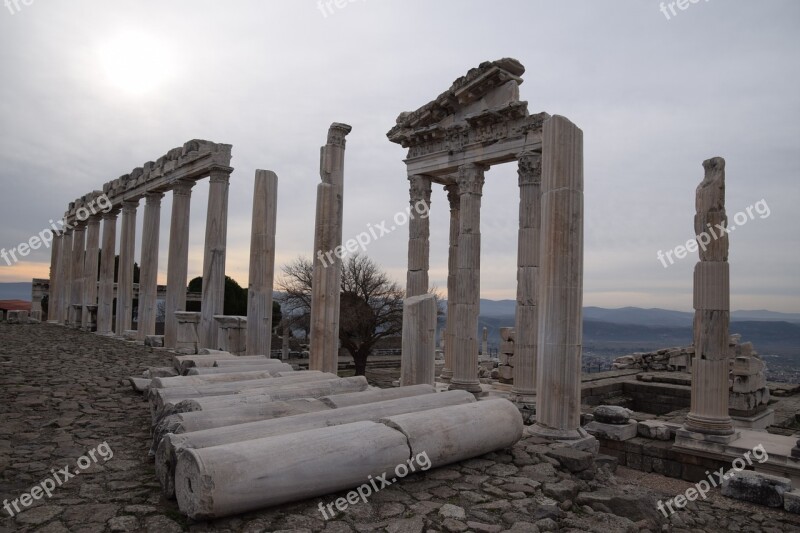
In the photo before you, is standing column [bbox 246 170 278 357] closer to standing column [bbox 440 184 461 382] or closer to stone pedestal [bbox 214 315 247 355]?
stone pedestal [bbox 214 315 247 355]

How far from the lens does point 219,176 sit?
56.9ft

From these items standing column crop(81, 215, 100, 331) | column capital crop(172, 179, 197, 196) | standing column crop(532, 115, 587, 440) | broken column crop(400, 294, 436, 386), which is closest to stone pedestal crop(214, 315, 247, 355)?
column capital crop(172, 179, 197, 196)

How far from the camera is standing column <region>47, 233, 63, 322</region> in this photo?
3166cm

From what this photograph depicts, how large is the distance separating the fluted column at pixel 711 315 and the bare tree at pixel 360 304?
1724cm

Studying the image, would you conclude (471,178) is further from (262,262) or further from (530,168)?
(262,262)

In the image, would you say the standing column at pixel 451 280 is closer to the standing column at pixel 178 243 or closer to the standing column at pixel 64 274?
the standing column at pixel 178 243

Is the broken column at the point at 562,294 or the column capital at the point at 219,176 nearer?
the broken column at the point at 562,294

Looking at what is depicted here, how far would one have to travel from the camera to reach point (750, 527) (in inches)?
320

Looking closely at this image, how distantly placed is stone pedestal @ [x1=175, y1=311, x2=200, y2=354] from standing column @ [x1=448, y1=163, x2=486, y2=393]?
8.38m

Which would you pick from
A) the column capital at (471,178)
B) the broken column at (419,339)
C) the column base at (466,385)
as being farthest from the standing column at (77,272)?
the broken column at (419,339)

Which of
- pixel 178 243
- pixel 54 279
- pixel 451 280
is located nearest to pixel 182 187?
pixel 178 243

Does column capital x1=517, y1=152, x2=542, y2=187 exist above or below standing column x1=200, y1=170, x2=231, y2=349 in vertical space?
above

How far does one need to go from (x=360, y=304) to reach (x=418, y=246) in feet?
45.3

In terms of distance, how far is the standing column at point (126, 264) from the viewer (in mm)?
22219
